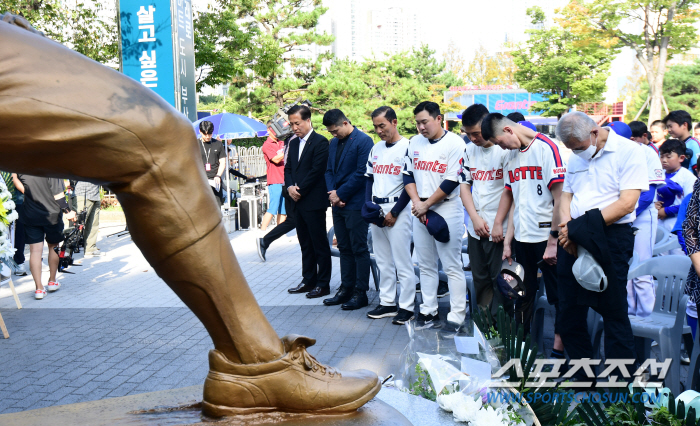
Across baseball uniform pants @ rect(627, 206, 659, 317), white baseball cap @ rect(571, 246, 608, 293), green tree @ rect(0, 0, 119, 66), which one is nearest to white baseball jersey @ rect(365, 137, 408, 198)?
baseball uniform pants @ rect(627, 206, 659, 317)

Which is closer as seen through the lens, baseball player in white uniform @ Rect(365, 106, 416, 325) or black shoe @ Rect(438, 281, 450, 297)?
baseball player in white uniform @ Rect(365, 106, 416, 325)

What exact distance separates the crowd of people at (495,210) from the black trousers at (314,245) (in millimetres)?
16

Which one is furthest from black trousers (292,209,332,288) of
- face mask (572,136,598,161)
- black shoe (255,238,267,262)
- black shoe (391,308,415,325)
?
face mask (572,136,598,161)

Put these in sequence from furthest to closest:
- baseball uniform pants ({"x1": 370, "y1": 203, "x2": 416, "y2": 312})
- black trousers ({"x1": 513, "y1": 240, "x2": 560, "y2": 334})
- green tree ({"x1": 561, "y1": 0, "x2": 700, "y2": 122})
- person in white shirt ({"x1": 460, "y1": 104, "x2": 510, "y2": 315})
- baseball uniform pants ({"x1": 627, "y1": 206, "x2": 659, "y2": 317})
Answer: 1. green tree ({"x1": 561, "y1": 0, "x2": 700, "y2": 122})
2. baseball uniform pants ({"x1": 370, "y1": 203, "x2": 416, "y2": 312})
3. person in white shirt ({"x1": 460, "y1": 104, "x2": 510, "y2": 315})
4. baseball uniform pants ({"x1": 627, "y1": 206, "x2": 659, "y2": 317})
5. black trousers ({"x1": 513, "y1": 240, "x2": 560, "y2": 334})

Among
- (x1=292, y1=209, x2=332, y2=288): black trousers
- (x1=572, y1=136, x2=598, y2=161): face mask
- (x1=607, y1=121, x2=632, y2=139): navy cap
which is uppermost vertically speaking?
(x1=607, y1=121, x2=632, y2=139): navy cap

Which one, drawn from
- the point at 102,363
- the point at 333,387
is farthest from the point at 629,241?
the point at 102,363

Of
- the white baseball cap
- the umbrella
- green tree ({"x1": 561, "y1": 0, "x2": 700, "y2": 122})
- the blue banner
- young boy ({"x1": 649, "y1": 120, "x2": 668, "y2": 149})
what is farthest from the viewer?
green tree ({"x1": 561, "y1": 0, "x2": 700, "y2": 122})

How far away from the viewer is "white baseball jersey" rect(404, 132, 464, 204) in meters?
5.39

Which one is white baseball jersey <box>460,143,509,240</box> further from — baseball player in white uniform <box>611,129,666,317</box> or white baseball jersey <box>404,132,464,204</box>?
baseball player in white uniform <box>611,129,666,317</box>

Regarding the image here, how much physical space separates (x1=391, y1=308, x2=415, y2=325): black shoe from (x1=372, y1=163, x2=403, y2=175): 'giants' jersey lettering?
1.41 m

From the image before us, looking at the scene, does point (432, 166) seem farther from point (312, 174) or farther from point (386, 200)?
point (312, 174)

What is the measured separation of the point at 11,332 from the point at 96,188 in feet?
14.6

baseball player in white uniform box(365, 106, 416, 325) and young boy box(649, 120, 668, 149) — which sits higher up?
young boy box(649, 120, 668, 149)

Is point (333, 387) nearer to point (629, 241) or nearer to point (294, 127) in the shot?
point (629, 241)
